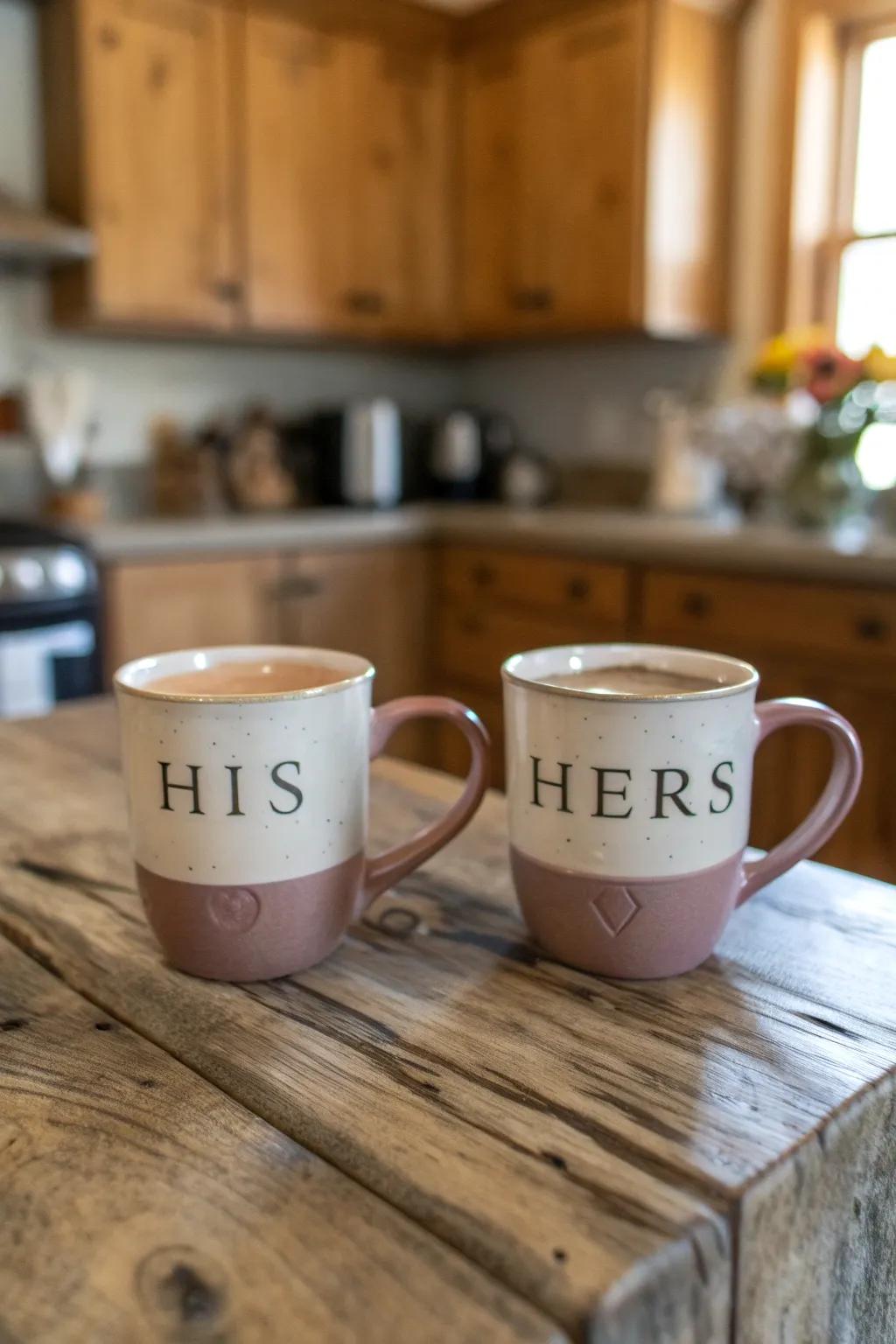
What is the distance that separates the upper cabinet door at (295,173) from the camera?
2.90 meters

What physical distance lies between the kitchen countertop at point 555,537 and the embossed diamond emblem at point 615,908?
1.71 meters

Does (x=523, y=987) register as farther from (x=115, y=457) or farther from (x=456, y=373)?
(x=456, y=373)

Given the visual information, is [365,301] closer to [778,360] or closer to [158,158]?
[158,158]

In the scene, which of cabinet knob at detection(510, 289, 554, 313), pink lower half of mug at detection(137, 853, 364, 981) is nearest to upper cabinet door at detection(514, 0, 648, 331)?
cabinet knob at detection(510, 289, 554, 313)

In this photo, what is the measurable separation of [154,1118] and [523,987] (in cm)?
19

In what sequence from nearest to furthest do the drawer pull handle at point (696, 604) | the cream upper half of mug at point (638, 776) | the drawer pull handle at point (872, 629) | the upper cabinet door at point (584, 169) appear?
the cream upper half of mug at point (638, 776), the drawer pull handle at point (872, 629), the drawer pull handle at point (696, 604), the upper cabinet door at point (584, 169)

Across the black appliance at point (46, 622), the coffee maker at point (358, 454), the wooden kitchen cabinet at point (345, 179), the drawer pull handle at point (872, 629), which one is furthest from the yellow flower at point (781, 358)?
the black appliance at point (46, 622)

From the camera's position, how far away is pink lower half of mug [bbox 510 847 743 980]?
554mm

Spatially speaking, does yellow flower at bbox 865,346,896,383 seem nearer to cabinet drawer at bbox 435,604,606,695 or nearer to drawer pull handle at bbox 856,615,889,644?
drawer pull handle at bbox 856,615,889,644

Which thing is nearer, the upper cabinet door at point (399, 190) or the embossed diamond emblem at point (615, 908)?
the embossed diamond emblem at point (615, 908)

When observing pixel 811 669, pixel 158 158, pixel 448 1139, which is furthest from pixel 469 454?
pixel 448 1139

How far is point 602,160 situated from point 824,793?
271 centimetres

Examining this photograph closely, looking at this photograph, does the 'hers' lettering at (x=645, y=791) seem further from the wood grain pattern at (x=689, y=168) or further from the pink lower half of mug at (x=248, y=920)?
the wood grain pattern at (x=689, y=168)

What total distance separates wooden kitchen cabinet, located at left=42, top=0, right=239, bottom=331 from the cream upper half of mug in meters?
2.48
